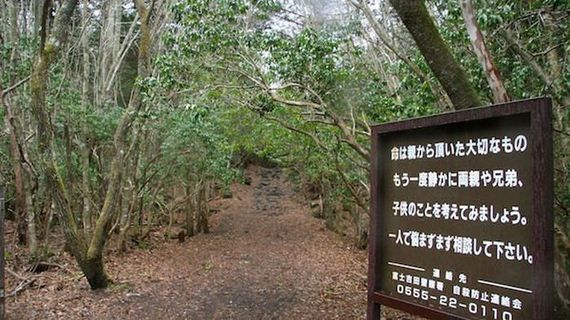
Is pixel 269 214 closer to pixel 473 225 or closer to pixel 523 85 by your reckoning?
pixel 523 85

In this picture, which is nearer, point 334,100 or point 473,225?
point 473,225

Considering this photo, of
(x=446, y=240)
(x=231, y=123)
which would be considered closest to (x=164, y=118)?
(x=231, y=123)

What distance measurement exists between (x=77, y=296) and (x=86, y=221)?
2.15 metres

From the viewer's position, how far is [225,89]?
8.90 metres

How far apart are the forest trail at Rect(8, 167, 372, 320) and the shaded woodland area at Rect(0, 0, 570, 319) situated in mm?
731

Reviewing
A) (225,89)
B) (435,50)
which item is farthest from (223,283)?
(435,50)

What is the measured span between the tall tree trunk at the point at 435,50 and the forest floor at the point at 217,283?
5.38 m

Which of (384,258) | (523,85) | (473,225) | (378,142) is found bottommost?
(384,258)

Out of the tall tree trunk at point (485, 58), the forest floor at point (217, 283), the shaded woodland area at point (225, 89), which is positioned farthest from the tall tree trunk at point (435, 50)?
the forest floor at point (217, 283)

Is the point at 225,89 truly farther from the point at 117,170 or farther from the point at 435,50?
the point at 435,50

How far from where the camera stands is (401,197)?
12.0ft

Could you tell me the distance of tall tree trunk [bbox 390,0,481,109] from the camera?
4207 millimetres

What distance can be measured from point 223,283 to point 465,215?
28.0 ft

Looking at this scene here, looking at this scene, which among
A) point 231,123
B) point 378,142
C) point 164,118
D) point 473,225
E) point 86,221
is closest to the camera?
point 473,225
